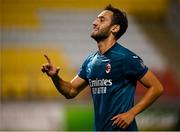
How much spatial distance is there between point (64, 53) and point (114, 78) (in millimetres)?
8227

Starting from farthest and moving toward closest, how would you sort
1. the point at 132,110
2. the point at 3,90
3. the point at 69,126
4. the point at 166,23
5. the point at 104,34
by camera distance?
the point at 166,23 < the point at 3,90 < the point at 69,126 < the point at 104,34 < the point at 132,110

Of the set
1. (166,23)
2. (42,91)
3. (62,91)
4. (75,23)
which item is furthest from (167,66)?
(62,91)

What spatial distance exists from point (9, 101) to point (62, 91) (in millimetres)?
5558

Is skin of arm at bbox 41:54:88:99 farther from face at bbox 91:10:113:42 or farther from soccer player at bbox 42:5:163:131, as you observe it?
face at bbox 91:10:113:42

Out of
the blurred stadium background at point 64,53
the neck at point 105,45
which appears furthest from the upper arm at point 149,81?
the blurred stadium background at point 64,53

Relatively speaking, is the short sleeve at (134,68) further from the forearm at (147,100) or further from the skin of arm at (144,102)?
the forearm at (147,100)

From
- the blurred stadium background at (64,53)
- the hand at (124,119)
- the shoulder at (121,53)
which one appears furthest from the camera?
the blurred stadium background at (64,53)

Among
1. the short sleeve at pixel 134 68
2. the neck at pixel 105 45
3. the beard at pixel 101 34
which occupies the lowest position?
the short sleeve at pixel 134 68

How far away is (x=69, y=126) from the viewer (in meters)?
10.2

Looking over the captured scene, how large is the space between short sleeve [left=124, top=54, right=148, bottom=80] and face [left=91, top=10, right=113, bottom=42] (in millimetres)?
299

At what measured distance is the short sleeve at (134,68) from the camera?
4834 mm

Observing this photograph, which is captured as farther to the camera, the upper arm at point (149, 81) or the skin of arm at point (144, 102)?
the upper arm at point (149, 81)

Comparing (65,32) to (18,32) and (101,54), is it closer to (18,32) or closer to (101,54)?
(18,32)

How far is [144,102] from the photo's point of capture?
4.76 meters
